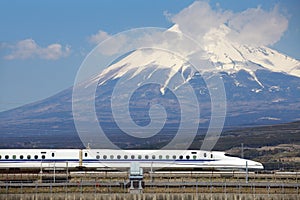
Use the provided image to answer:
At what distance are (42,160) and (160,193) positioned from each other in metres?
26.9

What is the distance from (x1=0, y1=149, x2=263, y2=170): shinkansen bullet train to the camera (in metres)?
70.3

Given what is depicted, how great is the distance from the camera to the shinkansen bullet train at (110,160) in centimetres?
7031

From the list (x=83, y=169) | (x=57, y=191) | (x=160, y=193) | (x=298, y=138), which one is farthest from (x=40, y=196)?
(x=298, y=138)

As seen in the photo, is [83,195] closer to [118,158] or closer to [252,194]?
[252,194]

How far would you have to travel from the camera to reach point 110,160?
2793 inches

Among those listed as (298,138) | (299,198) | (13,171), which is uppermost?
(298,138)

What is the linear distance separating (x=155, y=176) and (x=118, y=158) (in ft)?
39.6

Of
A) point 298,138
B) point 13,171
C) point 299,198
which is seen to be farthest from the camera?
point 298,138

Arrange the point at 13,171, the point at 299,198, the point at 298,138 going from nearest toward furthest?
the point at 299,198
the point at 13,171
the point at 298,138

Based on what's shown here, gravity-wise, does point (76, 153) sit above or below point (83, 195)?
above

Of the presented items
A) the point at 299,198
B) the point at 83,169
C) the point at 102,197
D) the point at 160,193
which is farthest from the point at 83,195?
the point at 83,169

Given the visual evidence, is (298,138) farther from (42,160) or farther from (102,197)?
(102,197)

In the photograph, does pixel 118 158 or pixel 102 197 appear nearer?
pixel 102 197

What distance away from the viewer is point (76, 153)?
70.8m
